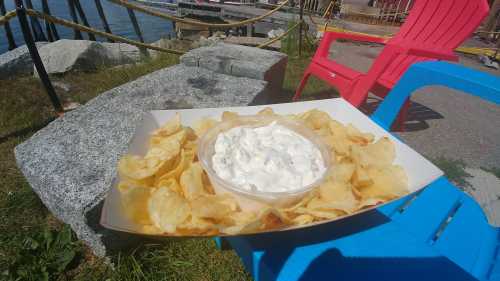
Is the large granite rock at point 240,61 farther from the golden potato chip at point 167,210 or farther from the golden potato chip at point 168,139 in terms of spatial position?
the golden potato chip at point 167,210

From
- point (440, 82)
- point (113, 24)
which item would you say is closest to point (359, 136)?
point (440, 82)

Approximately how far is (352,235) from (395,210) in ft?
1.09

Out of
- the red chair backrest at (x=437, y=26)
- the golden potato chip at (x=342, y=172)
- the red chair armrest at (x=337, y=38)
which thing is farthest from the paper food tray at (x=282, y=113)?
the red chair armrest at (x=337, y=38)

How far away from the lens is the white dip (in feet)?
3.21

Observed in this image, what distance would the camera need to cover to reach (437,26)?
3.22 metres

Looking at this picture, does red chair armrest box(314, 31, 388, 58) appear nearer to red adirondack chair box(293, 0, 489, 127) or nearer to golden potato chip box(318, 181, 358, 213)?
red adirondack chair box(293, 0, 489, 127)

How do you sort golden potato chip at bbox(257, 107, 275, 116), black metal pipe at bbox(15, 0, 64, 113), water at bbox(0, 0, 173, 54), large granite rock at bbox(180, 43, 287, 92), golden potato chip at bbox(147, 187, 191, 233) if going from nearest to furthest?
1. golden potato chip at bbox(147, 187, 191, 233)
2. golden potato chip at bbox(257, 107, 275, 116)
3. black metal pipe at bbox(15, 0, 64, 113)
4. large granite rock at bbox(180, 43, 287, 92)
5. water at bbox(0, 0, 173, 54)

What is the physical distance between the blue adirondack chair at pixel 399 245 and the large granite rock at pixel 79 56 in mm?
4273

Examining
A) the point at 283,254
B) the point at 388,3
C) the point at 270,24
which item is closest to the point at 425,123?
the point at 283,254

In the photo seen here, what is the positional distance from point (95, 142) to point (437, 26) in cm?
381

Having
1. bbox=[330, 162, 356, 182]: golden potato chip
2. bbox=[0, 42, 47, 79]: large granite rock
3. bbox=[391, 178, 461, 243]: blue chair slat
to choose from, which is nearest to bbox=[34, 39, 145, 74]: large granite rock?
bbox=[0, 42, 47, 79]: large granite rock

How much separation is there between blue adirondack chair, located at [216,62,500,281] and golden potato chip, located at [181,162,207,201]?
296 millimetres

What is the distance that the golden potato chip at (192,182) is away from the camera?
0.87m

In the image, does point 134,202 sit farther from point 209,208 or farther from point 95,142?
point 95,142
